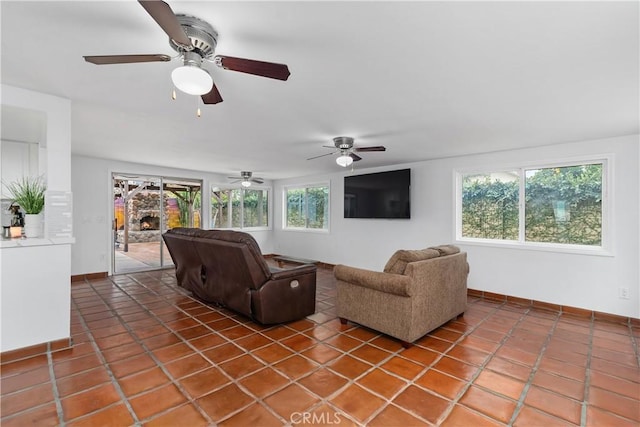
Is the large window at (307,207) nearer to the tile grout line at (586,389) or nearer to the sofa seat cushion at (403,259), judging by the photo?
the sofa seat cushion at (403,259)

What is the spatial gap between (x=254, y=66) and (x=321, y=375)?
2167mm

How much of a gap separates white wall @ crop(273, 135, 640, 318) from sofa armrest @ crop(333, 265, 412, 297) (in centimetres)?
250

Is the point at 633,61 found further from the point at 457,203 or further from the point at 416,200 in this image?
the point at 416,200

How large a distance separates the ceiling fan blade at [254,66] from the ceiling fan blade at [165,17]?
8.9 inches

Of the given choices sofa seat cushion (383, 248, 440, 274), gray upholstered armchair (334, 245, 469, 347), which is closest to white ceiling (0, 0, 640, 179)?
sofa seat cushion (383, 248, 440, 274)

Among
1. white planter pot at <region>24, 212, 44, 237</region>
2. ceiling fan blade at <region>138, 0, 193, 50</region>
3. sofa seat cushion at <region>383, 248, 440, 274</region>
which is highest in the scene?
ceiling fan blade at <region>138, 0, 193, 50</region>

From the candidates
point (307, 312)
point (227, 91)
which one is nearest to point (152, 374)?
point (307, 312)

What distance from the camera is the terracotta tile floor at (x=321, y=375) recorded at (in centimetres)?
178

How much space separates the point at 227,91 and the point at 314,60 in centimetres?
86

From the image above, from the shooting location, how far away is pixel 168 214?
20.9 ft

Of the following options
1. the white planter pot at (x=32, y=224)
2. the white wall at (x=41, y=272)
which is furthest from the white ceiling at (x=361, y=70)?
the white planter pot at (x=32, y=224)

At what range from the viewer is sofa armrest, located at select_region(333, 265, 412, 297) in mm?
2615

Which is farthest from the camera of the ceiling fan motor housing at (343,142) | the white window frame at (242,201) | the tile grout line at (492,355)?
the white window frame at (242,201)

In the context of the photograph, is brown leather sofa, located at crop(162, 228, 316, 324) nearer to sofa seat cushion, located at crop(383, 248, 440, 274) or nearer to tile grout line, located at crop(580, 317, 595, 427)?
sofa seat cushion, located at crop(383, 248, 440, 274)
